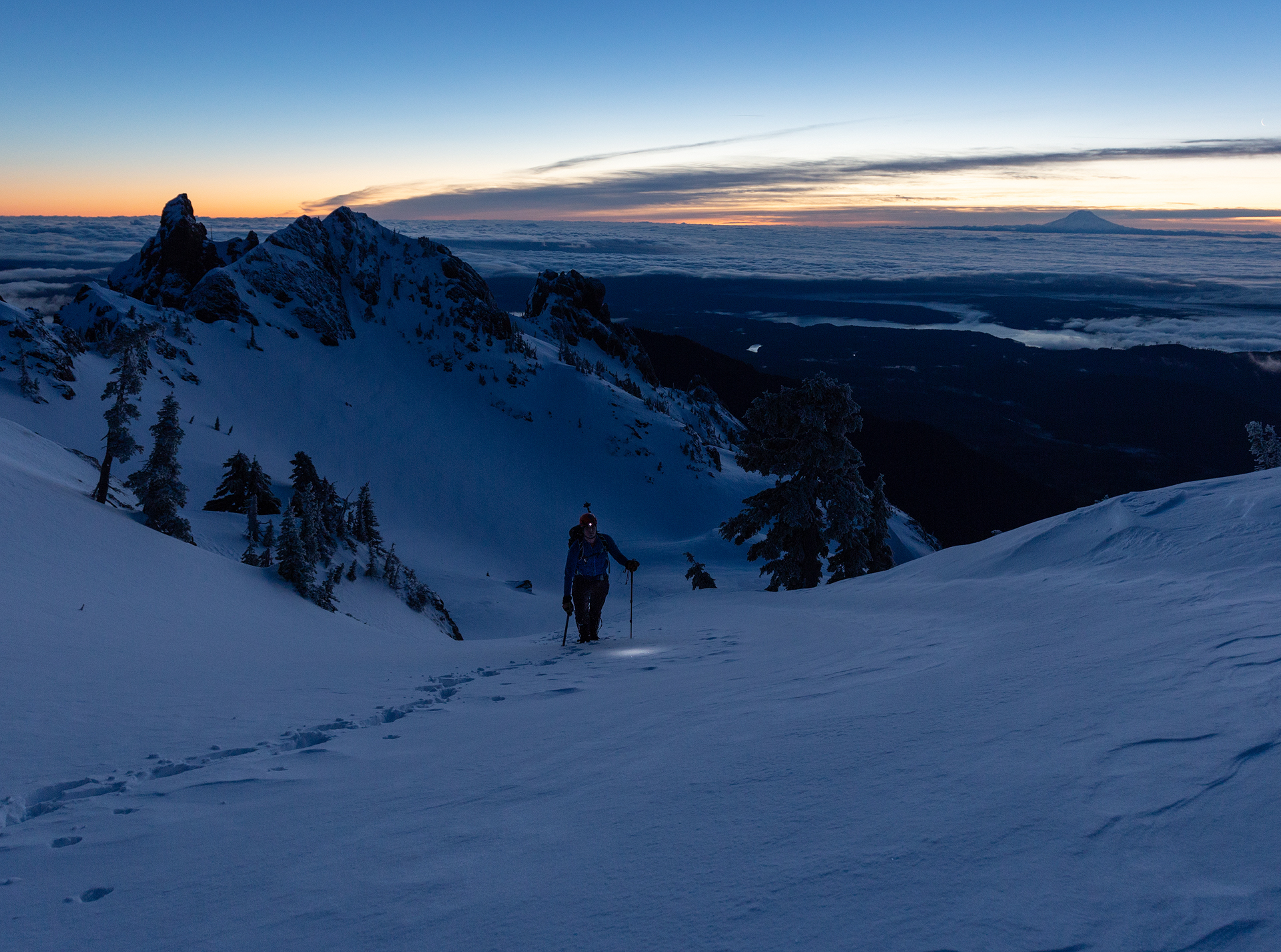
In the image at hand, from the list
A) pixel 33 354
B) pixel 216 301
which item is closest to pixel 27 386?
pixel 33 354

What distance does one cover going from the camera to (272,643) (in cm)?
1081

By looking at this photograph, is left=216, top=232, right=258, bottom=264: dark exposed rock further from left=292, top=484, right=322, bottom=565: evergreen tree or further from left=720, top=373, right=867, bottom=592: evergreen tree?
left=720, top=373, right=867, bottom=592: evergreen tree

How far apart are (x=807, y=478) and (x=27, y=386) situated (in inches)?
1565

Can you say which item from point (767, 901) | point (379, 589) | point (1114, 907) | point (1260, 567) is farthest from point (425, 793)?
point (379, 589)

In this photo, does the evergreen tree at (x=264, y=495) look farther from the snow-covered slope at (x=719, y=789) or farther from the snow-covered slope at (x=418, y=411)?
the snow-covered slope at (x=719, y=789)

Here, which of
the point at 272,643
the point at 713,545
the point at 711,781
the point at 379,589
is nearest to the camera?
the point at 711,781

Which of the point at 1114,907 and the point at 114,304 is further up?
the point at 114,304

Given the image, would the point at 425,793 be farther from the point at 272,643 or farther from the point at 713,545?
the point at 713,545

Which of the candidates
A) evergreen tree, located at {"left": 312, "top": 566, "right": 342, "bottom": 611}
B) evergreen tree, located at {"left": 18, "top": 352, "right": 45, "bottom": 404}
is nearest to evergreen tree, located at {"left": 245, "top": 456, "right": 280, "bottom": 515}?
evergreen tree, located at {"left": 312, "top": 566, "right": 342, "bottom": 611}

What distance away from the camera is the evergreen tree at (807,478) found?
2612cm

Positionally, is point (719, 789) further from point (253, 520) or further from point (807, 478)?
point (807, 478)

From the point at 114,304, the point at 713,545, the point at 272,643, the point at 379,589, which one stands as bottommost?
the point at 713,545

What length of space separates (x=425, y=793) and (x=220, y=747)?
7.35ft

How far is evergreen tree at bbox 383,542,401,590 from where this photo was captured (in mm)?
27953
